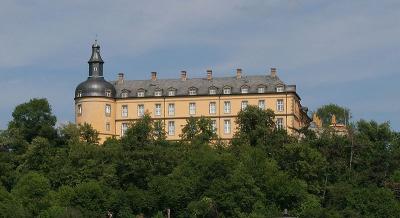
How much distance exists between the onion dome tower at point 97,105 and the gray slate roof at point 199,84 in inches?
66.7

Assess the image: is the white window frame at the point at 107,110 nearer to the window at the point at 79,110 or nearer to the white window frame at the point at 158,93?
the window at the point at 79,110

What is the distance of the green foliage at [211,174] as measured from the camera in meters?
73.8

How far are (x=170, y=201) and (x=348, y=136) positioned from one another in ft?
53.9

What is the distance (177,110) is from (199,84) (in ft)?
11.3

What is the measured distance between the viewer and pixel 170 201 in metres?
75.8

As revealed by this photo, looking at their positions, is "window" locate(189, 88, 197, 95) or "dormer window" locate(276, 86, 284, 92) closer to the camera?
"dormer window" locate(276, 86, 284, 92)

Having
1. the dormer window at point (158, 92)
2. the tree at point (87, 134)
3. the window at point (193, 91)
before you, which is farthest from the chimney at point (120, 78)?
the tree at point (87, 134)

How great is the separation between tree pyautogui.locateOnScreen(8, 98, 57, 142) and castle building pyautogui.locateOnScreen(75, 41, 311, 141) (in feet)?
10.5

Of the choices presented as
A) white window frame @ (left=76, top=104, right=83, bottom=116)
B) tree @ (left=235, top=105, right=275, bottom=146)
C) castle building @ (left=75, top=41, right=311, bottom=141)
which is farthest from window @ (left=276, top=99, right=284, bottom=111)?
white window frame @ (left=76, top=104, right=83, bottom=116)

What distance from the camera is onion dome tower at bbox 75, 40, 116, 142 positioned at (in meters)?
98.4

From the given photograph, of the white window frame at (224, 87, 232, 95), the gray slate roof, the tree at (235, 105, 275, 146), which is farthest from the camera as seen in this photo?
the white window frame at (224, 87, 232, 95)

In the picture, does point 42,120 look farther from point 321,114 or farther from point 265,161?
point 321,114

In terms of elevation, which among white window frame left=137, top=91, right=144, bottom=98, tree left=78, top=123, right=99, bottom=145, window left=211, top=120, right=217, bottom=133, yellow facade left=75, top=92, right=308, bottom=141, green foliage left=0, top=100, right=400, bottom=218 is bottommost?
green foliage left=0, top=100, right=400, bottom=218

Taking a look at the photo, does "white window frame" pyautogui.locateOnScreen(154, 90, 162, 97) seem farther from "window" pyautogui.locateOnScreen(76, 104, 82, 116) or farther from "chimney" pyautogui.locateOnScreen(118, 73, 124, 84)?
"window" pyautogui.locateOnScreen(76, 104, 82, 116)
